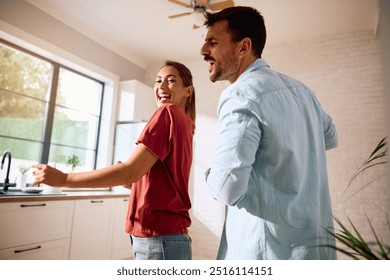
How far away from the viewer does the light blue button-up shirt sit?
551mm

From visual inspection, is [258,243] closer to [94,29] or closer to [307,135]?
[307,135]

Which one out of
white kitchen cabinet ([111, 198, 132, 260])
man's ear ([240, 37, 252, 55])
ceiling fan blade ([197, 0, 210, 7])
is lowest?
white kitchen cabinet ([111, 198, 132, 260])

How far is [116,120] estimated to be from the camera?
3.73m


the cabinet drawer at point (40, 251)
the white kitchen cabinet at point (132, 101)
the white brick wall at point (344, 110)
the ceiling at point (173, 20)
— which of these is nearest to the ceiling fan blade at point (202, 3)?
the ceiling at point (173, 20)

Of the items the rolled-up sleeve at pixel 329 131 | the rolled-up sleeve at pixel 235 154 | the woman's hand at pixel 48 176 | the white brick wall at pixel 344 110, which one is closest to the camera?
the rolled-up sleeve at pixel 235 154

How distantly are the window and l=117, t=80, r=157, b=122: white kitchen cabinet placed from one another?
0.35m

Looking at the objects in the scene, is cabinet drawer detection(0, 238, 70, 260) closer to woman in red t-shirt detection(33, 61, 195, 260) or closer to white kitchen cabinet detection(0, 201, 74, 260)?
white kitchen cabinet detection(0, 201, 74, 260)

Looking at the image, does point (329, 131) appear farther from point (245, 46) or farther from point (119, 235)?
point (119, 235)

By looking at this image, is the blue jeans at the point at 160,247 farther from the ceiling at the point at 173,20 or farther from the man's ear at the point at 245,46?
the ceiling at the point at 173,20

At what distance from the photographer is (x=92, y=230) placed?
2520mm

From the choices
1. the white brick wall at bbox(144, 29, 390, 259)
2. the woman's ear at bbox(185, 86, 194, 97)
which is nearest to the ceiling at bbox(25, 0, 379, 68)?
the white brick wall at bbox(144, 29, 390, 259)

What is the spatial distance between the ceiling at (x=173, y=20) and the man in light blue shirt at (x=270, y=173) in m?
2.35

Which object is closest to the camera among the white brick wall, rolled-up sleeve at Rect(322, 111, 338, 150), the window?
rolled-up sleeve at Rect(322, 111, 338, 150)

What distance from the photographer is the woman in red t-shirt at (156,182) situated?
71 cm
